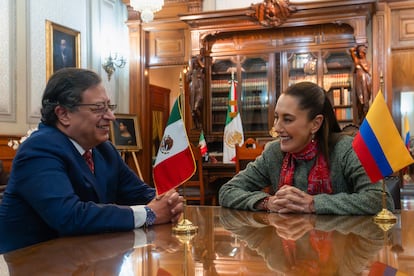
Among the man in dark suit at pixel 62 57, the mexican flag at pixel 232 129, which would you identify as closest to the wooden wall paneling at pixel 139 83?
the man in dark suit at pixel 62 57

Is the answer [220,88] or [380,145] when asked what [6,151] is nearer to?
[220,88]

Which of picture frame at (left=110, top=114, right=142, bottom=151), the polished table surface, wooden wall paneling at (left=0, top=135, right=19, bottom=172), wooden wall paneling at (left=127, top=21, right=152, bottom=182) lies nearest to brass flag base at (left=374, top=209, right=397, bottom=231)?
the polished table surface

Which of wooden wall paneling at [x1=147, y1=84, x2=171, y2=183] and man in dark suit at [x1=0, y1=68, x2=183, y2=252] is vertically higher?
wooden wall paneling at [x1=147, y1=84, x2=171, y2=183]

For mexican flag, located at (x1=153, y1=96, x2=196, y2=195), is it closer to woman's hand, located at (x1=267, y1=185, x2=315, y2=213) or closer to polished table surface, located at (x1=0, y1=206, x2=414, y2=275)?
polished table surface, located at (x1=0, y1=206, x2=414, y2=275)

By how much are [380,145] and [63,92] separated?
1032 mm

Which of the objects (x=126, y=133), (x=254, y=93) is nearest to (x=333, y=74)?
(x=254, y=93)

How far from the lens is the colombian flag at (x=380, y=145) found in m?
1.46

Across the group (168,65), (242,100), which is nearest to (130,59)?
(168,65)

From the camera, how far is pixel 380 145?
1.49 metres

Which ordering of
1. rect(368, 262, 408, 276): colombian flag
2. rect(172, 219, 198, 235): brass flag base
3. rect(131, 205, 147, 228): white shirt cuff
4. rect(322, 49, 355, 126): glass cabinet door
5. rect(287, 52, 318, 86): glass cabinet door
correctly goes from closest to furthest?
rect(368, 262, 408, 276): colombian flag
rect(172, 219, 198, 235): brass flag base
rect(131, 205, 147, 228): white shirt cuff
rect(322, 49, 355, 126): glass cabinet door
rect(287, 52, 318, 86): glass cabinet door

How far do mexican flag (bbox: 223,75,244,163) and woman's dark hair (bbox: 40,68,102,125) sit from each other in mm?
4368

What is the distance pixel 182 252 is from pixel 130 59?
6.79 metres

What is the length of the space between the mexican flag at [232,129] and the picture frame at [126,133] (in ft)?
4.92

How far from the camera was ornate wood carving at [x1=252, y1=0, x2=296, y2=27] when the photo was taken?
648 cm
